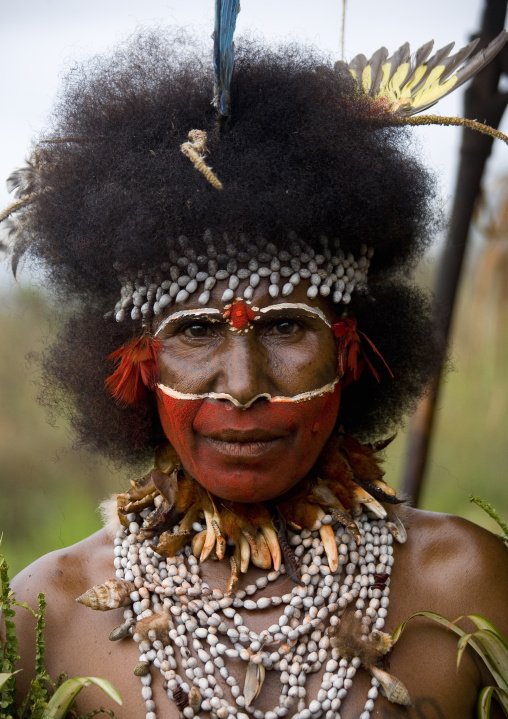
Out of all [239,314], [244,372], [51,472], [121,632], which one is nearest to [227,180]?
[239,314]

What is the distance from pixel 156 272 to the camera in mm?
2275

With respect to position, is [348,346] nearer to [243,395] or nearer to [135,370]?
[243,395]

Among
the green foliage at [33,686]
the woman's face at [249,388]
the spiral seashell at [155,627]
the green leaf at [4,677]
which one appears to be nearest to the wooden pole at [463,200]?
the woman's face at [249,388]

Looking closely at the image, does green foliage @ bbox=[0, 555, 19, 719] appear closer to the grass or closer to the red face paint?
the red face paint

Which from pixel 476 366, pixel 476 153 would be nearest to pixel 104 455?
pixel 476 153

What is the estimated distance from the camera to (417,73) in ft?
8.11

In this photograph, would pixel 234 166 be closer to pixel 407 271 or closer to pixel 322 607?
pixel 407 271

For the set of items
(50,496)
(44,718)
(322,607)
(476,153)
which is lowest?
(50,496)

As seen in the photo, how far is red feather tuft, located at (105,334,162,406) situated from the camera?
2.37 m

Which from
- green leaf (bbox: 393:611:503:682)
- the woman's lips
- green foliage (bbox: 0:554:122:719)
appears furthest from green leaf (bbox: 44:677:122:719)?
green leaf (bbox: 393:611:503:682)

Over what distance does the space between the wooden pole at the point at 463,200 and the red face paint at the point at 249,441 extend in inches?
36.9

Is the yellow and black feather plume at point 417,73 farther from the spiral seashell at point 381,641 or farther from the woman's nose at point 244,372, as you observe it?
the spiral seashell at point 381,641

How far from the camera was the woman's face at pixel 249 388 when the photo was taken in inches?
85.7

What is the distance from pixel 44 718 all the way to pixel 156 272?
4.12 ft
